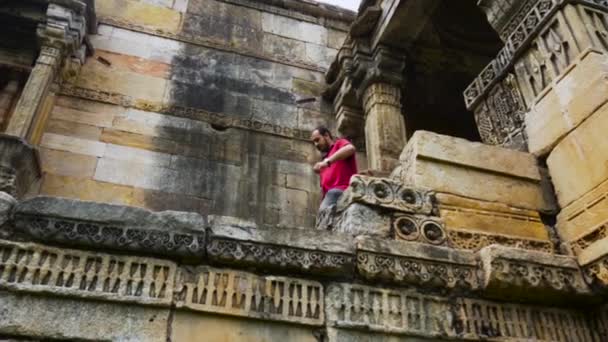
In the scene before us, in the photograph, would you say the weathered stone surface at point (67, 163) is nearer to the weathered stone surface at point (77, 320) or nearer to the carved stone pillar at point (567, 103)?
the weathered stone surface at point (77, 320)

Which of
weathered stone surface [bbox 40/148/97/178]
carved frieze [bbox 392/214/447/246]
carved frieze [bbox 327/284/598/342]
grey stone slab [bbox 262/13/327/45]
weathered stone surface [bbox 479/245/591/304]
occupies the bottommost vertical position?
carved frieze [bbox 327/284/598/342]

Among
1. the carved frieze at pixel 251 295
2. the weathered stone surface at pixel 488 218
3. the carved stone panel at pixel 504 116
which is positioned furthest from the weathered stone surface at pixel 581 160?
the carved frieze at pixel 251 295

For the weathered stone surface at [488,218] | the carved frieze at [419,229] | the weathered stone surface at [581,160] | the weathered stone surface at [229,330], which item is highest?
the weathered stone surface at [581,160]

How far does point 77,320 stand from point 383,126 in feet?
16.5

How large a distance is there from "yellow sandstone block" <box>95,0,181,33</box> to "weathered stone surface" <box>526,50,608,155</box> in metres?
5.73

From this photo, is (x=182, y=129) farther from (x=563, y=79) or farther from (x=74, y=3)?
(x=563, y=79)

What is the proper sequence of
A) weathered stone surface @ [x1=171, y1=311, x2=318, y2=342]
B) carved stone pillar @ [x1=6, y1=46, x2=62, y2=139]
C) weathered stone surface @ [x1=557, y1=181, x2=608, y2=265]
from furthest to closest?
carved stone pillar @ [x1=6, y1=46, x2=62, y2=139] < weathered stone surface @ [x1=557, y1=181, x2=608, y2=265] < weathered stone surface @ [x1=171, y1=311, x2=318, y2=342]

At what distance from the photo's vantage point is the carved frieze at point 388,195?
2814mm

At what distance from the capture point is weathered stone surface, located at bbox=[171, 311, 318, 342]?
2223 millimetres

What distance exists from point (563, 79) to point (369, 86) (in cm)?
385

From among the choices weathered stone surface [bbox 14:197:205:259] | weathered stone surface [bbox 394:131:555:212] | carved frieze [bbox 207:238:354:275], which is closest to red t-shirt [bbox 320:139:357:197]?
weathered stone surface [bbox 394:131:555:212]

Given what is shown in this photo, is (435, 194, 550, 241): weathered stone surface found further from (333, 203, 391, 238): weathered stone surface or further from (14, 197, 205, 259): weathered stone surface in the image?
(14, 197, 205, 259): weathered stone surface

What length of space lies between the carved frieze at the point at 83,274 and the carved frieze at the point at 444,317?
86cm

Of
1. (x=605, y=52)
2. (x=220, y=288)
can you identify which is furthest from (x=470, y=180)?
(x=220, y=288)
